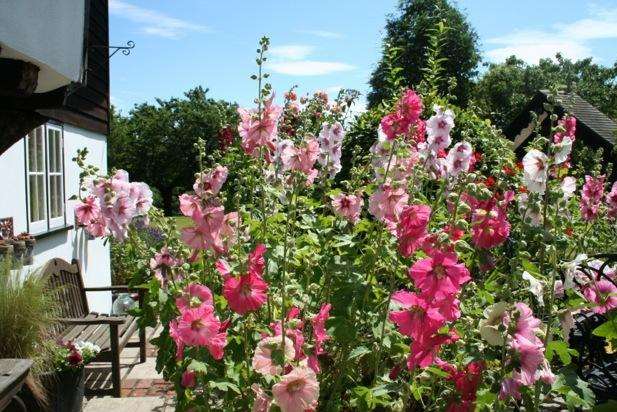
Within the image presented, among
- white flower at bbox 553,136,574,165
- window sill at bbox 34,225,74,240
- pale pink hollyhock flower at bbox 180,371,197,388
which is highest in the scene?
white flower at bbox 553,136,574,165

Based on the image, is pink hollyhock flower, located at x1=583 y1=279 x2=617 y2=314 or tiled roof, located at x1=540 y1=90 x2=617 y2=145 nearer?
pink hollyhock flower, located at x1=583 y1=279 x2=617 y2=314

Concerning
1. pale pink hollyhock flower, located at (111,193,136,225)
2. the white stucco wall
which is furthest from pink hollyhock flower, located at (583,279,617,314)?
the white stucco wall

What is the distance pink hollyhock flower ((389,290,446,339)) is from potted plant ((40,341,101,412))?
3113 millimetres

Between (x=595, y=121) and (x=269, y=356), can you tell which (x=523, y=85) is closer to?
(x=595, y=121)

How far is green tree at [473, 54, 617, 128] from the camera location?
39.3 m

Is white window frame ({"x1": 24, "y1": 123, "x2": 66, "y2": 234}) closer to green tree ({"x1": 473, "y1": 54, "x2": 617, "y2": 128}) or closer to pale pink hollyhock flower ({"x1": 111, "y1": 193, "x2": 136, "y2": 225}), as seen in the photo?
pale pink hollyhock flower ({"x1": 111, "y1": 193, "x2": 136, "y2": 225})

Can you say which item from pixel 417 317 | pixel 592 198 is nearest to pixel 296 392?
pixel 417 317

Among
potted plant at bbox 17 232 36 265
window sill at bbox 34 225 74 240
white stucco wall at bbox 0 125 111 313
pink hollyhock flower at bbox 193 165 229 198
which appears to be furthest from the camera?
window sill at bbox 34 225 74 240

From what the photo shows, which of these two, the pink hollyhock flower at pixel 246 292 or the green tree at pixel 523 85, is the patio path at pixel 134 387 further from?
the green tree at pixel 523 85

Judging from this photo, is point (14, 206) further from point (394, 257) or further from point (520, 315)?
point (520, 315)

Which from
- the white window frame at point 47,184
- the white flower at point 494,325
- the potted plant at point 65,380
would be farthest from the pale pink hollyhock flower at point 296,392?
the white window frame at point 47,184

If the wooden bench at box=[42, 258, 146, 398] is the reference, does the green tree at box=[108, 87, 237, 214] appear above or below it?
above

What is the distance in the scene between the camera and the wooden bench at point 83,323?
4.60 metres

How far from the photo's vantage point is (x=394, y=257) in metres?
1.82
